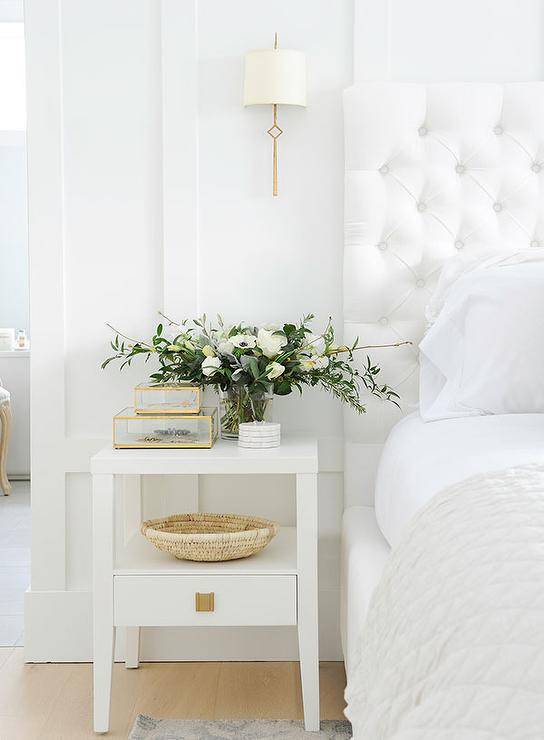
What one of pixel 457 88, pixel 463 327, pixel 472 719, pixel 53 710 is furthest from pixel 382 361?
pixel 472 719

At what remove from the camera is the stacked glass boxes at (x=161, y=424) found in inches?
86.4

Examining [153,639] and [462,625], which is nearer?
[462,625]

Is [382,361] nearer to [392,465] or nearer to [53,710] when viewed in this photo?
[392,465]

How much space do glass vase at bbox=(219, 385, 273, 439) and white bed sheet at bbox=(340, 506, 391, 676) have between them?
1.20ft

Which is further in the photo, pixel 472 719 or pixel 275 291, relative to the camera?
pixel 275 291

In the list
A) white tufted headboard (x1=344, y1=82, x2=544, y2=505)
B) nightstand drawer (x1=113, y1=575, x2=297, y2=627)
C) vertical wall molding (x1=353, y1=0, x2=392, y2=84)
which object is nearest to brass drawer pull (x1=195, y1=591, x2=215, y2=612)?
nightstand drawer (x1=113, y1=575, x2=297, y2=627)

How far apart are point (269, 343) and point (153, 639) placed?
3.19 ft

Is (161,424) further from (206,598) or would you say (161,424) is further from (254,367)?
(206,598)

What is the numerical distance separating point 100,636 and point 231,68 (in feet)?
5.15

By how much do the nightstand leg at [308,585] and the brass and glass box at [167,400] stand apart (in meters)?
0.35

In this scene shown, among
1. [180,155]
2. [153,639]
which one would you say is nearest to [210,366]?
[180,155]

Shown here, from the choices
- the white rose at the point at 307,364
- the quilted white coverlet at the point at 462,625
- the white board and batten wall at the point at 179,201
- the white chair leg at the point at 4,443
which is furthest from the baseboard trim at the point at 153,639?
the white chair leg at the point at 4,443

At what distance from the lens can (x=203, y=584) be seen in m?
2.09

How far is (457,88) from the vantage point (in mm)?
2404
